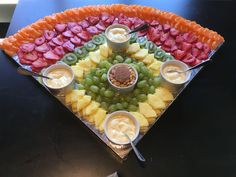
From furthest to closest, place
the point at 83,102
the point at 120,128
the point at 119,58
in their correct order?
the point at 119,58, the point at 83,102, the point at 120,128

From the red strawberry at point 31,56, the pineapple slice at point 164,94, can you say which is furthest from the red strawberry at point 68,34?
the pineapple slice at point 164,94

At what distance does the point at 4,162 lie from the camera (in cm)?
129

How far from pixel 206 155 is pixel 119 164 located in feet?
1.35

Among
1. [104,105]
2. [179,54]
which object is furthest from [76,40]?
[179,54]

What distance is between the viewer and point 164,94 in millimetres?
1430

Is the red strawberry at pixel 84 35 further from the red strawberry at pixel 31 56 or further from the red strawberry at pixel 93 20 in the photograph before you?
the red strawberry at pixel 31 56

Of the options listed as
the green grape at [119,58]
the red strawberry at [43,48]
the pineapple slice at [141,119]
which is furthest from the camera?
the red strawberry at [43,48]

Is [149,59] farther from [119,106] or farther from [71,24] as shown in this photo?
[71,24]

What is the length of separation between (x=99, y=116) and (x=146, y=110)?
229 mm

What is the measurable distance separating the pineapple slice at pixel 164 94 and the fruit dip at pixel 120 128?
0.24 metres

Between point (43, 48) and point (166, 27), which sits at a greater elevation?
point (166, 27)

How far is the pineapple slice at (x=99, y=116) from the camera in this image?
1333 millimetres

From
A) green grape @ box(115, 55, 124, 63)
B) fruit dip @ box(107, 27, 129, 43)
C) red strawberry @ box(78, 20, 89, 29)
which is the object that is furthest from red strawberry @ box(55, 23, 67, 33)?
green grape @ box(115, 55, 124, 63)

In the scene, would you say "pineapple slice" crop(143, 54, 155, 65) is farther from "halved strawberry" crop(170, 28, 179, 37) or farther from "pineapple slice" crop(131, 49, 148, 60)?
"halved strawberry" crop(170, 28, 179, 37)
